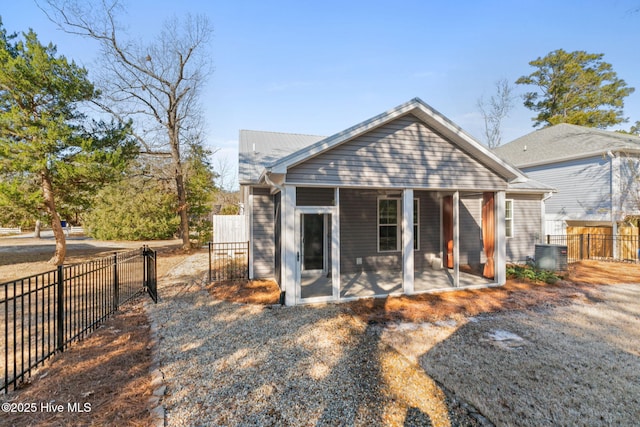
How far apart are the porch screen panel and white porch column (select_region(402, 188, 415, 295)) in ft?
8.71

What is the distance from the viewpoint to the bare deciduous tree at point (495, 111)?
25656 mm

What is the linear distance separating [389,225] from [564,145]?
42.9 feet

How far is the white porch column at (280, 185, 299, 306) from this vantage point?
249 inches

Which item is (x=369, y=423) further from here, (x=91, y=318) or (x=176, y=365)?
(x=91, y=318)

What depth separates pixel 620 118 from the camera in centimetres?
2508

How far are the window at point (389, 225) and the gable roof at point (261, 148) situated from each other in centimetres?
398

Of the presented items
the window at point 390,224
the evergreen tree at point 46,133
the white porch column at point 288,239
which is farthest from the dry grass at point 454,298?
the evergreen tree at point 46,133

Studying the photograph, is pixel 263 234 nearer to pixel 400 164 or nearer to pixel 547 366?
pixel 400 164

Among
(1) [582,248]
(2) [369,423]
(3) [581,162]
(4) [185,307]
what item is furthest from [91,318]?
(3) [581,162]

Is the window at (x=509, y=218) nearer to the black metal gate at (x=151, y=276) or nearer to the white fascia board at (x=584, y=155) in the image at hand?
the white fascia board at (x=584, y=155)

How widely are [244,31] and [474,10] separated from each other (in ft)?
28.2

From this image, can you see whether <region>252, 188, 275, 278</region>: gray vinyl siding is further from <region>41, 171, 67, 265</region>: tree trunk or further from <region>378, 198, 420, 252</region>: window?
<region>41, 171, 67, 265</region>: tree trunk

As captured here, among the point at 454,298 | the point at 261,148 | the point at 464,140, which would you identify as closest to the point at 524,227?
the point at 464,140

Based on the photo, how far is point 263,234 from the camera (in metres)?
8.85
